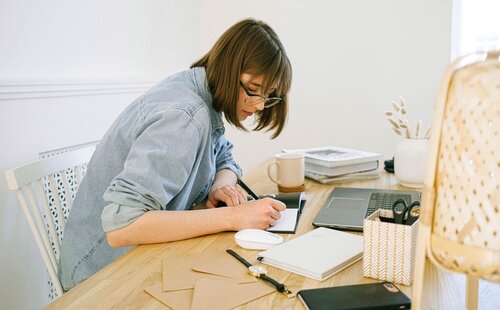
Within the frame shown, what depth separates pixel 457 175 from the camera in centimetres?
52

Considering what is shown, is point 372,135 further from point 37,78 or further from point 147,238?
point 147,238

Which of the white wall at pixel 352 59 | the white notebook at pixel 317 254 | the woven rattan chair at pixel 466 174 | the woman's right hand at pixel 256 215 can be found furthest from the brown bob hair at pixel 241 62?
the white wall at pixel 352 59

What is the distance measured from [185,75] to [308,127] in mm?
1676

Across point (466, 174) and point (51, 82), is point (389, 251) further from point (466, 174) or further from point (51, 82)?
point (51, 82)

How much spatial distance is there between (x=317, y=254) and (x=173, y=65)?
2116 millimetres

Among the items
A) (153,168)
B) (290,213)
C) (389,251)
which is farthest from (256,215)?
(389,251)

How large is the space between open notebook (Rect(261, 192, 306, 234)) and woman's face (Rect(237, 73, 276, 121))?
0.82 ft

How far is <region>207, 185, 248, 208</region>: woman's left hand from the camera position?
132cm

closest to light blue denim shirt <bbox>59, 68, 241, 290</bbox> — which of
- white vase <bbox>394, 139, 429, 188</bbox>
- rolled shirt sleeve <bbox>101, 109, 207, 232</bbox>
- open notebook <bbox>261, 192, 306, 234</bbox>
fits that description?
rolled shirt sleeve <bbox>101, 109, 207, 232</bbox>

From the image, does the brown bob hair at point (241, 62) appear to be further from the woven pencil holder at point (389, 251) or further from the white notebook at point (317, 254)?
the woven pencil holder at point (389, 251)

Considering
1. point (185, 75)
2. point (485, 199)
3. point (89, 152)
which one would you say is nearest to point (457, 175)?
point (485, 199)

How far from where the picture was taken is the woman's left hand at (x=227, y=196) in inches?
51.9

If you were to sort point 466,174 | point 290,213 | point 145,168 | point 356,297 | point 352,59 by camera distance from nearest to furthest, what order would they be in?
point 466,174
point 356,297
point 145,168
point 290,213
point 352,59

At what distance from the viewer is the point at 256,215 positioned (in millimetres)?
1123
